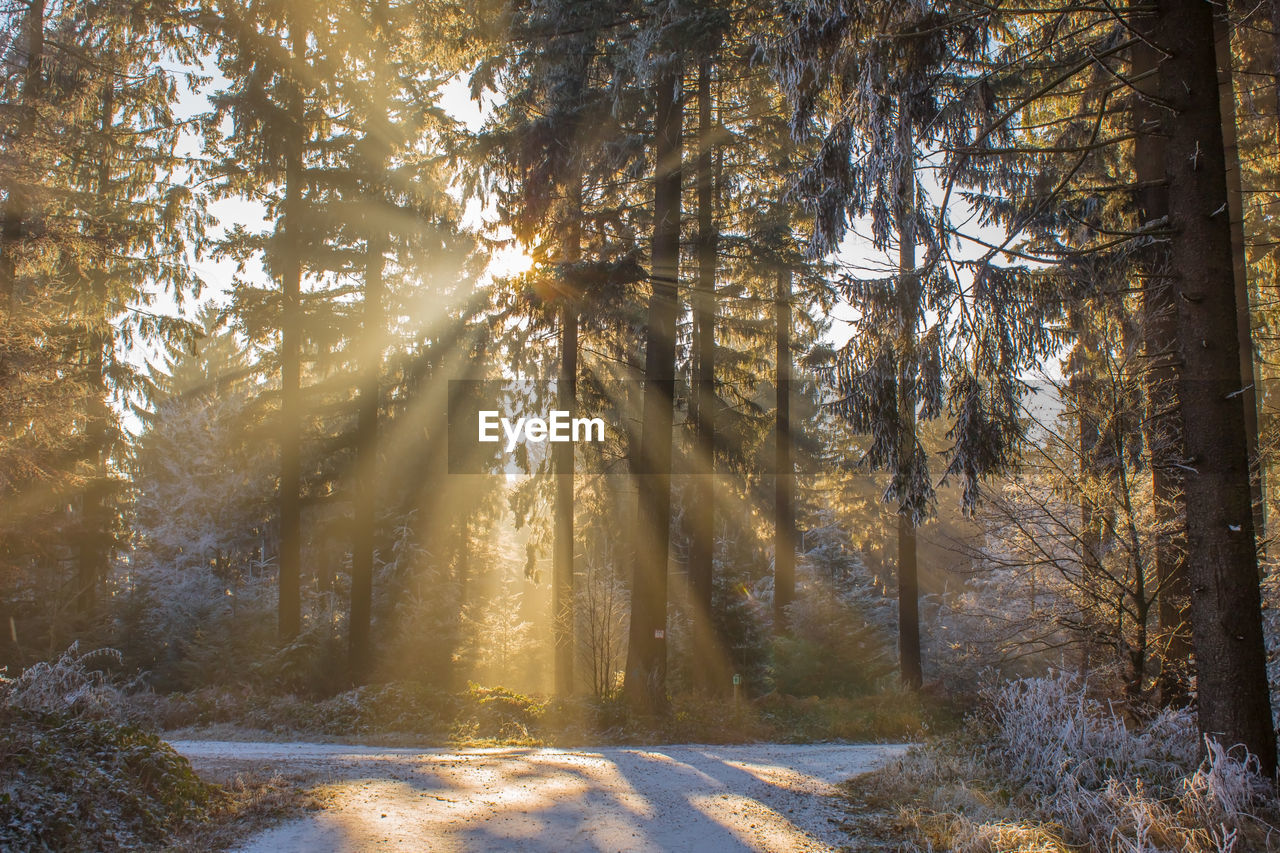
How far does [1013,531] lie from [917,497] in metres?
1.87

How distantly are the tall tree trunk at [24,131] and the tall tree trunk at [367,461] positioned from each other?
6.20m

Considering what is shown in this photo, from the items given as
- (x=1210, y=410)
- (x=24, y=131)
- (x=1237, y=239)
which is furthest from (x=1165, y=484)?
(x=24, y=131)

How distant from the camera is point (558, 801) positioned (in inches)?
269

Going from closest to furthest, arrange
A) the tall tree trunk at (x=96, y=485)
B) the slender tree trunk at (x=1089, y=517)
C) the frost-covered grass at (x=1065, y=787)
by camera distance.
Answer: the frost-covered grass at (x=1065, y=787) < the slender tree trunk at (x=1089, y=517) < the tall tree trunk at (x=96, y=485)

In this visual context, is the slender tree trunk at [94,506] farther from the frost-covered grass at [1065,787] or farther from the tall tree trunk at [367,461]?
the frost-covered grass at [1065,787]

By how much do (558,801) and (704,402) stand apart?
30.4ft

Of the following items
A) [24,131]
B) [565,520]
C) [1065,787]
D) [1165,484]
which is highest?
[24,131]

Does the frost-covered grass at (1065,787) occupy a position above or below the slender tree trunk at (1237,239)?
below

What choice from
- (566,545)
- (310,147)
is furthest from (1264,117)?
(310,147)

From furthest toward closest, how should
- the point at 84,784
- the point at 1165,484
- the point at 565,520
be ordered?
the point at 565,520 → the point at 1165,484 → the point at 84,784

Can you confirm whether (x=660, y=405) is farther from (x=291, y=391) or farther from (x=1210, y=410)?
(x=291, y=391)

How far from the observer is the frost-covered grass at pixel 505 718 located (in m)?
12.3


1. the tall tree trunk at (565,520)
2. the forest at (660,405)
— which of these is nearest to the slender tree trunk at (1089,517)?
the forest at (660,405)

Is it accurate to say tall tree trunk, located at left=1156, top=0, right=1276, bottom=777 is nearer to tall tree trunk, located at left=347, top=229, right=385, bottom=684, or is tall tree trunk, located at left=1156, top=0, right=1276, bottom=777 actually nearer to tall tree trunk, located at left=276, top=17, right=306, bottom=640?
tall tree trunk, located at left=347, top=229, right=385, bottom=684
